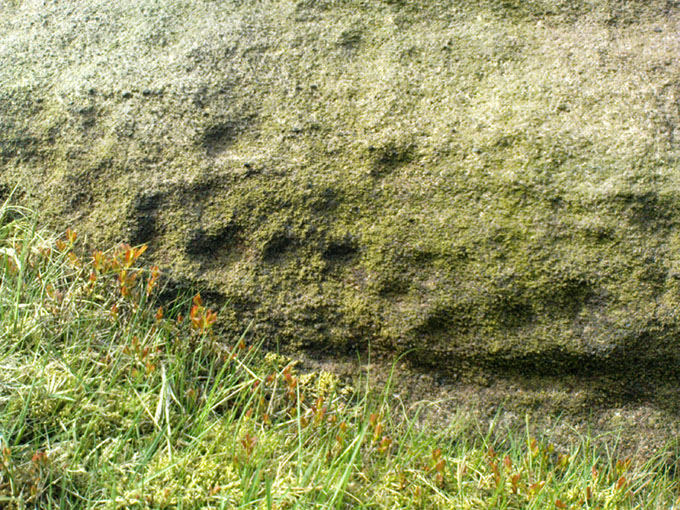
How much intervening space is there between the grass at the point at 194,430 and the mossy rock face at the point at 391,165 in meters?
0.20

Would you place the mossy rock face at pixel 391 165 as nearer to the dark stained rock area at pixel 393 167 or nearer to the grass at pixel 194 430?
the dark stained rock area at pixel 393 167

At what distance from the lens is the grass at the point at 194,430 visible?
231 centimetres

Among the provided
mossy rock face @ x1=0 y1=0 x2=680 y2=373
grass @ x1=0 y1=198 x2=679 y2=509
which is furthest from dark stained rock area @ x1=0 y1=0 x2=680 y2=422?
grass @ x1=0 y1=198 x2=679 y2=509

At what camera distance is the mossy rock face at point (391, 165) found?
2.78 m

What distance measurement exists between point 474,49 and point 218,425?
197cm

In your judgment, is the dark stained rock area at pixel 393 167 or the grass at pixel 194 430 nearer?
the grass at pixel 194 430

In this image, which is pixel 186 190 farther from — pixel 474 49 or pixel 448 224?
pixel 474 49

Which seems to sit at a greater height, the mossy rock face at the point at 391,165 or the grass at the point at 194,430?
the mossy rock face at the point at 391,165

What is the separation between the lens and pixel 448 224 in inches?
113

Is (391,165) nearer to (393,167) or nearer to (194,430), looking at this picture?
(393,167)

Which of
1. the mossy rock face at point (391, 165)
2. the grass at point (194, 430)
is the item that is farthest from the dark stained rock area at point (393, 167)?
the grass at point (194, 430)

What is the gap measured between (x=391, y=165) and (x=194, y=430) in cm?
132

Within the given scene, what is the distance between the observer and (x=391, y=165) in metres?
2.98

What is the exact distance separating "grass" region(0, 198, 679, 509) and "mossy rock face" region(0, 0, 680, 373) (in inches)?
7.7
